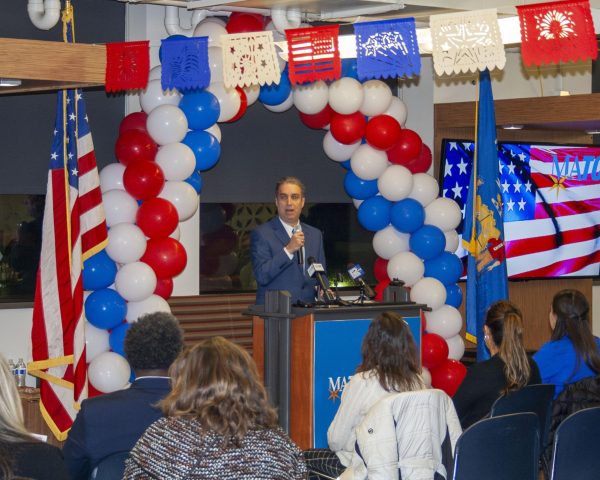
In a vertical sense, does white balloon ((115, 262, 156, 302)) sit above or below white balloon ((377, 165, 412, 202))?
below

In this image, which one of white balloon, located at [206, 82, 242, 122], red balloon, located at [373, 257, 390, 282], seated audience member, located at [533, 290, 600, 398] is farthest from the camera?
red balloon, located at [373, 257, 390, 282]

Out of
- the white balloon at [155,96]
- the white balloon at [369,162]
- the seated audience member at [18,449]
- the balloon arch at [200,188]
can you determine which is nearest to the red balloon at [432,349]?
the balloon arch at [200,188]

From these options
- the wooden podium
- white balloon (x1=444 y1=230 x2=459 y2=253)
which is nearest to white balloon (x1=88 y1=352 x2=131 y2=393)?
the wooden podium

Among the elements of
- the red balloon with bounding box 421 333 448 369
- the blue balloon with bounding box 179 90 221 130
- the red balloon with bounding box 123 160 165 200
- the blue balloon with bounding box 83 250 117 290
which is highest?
the blue balloon with bounding box 179 90 221 130

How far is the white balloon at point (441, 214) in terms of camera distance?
7.14 meters

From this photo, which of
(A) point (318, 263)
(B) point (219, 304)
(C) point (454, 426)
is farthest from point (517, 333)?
(B) point (219, 304)

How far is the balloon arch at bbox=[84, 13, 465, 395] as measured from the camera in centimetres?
593

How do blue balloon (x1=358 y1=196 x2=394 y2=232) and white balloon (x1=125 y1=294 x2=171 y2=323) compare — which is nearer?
white balloon (x1=125 y1=294 x2=171 y2=323)

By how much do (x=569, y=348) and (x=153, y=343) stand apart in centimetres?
226

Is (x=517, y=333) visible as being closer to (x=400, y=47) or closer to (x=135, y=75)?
(x=400, y=47)

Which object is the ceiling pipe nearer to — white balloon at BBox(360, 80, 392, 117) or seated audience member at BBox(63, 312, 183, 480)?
white balloon at BBox(360, 80, 392, 117)

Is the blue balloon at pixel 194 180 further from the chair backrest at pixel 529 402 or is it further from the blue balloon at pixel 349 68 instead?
the chair backrest at pixel 529 402

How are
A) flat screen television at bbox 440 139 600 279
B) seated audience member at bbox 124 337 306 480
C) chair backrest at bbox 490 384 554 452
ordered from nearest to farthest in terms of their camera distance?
seated audience member at bbox 124 337 306 480 < chair backrest at bbox 490 384 554 452 < flat screen television at bbox 440 139 600 279

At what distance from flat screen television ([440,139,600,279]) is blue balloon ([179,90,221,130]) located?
2.63 metres
